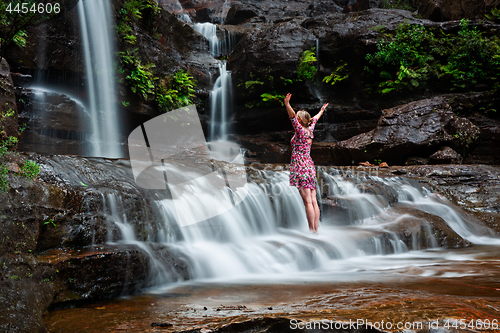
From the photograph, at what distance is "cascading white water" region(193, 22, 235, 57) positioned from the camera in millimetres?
16594

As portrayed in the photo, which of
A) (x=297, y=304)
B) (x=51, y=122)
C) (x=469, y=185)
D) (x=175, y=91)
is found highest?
(x=175, y=91)

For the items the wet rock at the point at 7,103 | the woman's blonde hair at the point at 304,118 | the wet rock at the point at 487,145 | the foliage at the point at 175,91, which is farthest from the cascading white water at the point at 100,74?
the wet rock at the point at 487,145

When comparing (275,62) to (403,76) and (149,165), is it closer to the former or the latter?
(403,76)

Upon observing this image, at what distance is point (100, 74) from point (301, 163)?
313 inches

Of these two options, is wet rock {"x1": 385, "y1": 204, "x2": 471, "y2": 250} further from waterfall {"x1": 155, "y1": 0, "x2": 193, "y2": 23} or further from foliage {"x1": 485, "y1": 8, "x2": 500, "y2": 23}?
waterfall {"x1": 155, "y1": 0, "x2": 193, "y2": 23}

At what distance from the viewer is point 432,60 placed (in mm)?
13062

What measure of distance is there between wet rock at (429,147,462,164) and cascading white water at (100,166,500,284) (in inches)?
102

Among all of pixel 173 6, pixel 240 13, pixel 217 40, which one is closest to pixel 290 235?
pixel 217 40

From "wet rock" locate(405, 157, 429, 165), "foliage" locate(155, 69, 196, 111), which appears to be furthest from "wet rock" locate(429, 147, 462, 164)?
"foliage" locate(155, 69, 196, 111)

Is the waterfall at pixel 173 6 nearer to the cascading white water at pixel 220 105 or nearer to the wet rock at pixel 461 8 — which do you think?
the cascading white water at pixel 220 105

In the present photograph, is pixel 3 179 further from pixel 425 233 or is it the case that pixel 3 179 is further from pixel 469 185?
pixel 469 185

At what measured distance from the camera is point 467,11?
14.0 m

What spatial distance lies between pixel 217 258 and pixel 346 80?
1204 cm

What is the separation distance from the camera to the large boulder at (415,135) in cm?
1010
